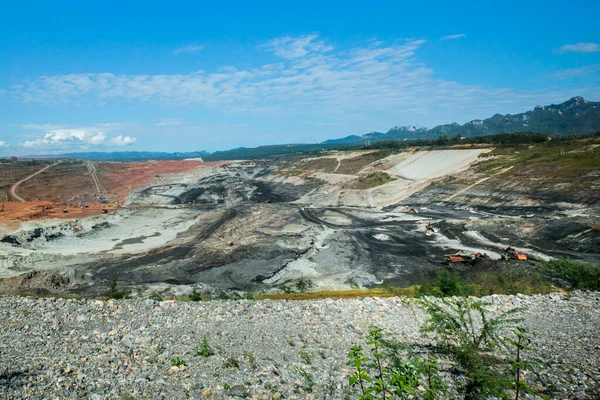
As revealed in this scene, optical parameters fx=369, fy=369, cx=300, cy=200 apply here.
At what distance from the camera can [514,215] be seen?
54.8 meters

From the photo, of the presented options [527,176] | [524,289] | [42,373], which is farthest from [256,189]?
[42,373]

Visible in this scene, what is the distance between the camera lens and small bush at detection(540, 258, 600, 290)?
19.9 metres

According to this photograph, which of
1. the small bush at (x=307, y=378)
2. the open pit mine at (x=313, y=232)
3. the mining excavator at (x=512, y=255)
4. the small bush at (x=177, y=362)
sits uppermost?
the small bush at (x=177, y=362)

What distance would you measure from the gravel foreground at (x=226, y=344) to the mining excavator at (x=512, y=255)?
64.8 ft

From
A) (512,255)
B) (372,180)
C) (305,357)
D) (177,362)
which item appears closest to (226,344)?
(177,362)

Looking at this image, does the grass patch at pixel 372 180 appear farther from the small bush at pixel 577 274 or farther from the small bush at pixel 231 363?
the small bush at pixel 231 363

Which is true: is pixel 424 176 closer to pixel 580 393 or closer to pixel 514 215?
pixel 514 215

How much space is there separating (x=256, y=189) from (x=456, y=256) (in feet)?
235

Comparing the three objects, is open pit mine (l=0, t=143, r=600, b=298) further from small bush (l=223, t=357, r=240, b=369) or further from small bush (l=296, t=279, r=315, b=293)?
small bush (l=223, t=357, r=240, b=369)

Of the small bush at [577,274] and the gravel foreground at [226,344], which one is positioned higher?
the gravel foreground at [226,344]

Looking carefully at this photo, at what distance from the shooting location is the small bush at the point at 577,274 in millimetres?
19891

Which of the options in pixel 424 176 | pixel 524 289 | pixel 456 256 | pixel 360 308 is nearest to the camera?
pixel 360 308

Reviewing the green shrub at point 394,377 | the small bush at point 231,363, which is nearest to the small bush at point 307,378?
the green shrub at point 394,377

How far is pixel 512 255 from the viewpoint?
37.2 meters
